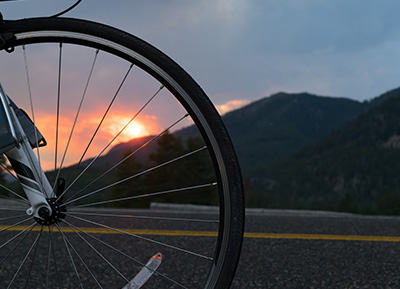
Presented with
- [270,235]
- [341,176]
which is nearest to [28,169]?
[270,235]

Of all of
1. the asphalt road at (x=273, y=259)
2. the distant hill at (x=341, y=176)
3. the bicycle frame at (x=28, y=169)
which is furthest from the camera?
the distant hill at (x=341, y=176)

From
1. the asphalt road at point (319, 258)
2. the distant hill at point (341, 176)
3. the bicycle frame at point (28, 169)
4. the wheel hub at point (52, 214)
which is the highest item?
the distant hill at point (341, 176)

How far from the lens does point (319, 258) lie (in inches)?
111

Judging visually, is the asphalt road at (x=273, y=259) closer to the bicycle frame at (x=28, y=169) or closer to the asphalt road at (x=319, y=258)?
the asphalt road at (x=319, y=258)

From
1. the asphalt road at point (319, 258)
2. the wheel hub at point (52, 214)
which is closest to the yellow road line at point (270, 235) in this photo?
the asphalt road at point (319, 258)

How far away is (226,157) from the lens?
1.35m

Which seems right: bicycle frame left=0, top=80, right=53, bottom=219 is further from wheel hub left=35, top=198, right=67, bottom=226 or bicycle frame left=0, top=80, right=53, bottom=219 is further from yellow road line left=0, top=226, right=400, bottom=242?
yellow road line left=0, top=226, right=400, bottom=242

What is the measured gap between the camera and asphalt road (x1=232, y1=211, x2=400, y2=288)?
231 centimetres

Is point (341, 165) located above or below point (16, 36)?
above

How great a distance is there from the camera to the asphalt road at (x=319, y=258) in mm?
2307

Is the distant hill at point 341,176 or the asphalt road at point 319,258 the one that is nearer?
the asphalt road at point 319,258

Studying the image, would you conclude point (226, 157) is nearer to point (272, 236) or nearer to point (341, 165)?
point (272, 236)

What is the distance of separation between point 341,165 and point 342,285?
185 metres

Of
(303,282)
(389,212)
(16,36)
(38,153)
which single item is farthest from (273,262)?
(389,212)
